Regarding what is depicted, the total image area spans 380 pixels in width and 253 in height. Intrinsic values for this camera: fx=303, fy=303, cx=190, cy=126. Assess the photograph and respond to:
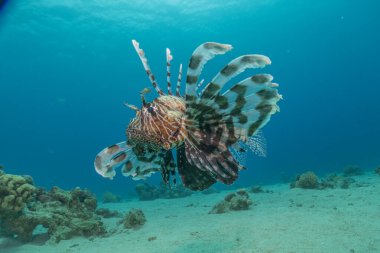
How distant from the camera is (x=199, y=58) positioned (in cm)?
344

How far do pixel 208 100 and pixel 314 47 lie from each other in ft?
297

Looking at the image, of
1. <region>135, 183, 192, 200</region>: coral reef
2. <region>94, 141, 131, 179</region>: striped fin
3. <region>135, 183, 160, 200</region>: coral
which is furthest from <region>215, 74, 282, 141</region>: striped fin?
<region>135, 183, 160, 200</region>: coral

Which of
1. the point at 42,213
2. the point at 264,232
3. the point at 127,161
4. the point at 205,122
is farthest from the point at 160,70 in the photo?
the point at 205,122

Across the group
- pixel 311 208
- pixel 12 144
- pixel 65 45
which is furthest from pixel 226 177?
pixel 12 144

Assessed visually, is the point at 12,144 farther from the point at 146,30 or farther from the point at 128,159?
the point at 128,159

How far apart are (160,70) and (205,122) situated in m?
71.6

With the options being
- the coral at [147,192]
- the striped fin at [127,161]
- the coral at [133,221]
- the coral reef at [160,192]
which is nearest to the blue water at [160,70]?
the coral reef at [160,192]

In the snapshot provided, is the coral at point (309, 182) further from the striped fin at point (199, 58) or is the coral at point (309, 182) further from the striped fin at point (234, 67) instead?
the striped fin at point (199, 58)

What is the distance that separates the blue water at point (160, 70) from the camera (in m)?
42.2

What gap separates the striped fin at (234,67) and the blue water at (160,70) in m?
29.4

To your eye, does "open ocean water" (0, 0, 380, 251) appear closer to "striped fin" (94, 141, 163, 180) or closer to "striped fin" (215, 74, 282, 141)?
"striped fin" (215, 74, 282, 141)

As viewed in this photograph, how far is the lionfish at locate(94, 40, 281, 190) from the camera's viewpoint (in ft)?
11.4

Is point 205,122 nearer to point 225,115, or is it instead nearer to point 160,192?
point 225,115

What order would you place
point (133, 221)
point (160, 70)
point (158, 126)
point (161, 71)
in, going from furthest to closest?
point (161, 71) → point (160, 70) → point (133, 221) → point (158, 126)
